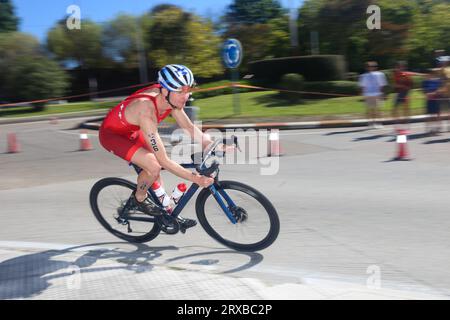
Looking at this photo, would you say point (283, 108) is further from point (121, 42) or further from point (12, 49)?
point (121, 42)

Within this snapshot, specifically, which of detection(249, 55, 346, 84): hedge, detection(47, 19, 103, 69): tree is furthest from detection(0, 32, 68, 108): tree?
detection(249, 55, 346, 84): hedge

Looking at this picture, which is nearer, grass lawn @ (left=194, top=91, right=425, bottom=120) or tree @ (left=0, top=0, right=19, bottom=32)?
grass lawn @ (left=194, top=91, right=425, bottom=120)

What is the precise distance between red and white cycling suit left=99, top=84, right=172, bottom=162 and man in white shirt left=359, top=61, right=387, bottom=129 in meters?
10.3

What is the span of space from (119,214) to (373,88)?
408 inches

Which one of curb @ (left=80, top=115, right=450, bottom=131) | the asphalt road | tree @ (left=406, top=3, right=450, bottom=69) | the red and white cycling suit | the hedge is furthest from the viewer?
tree @ (left=406, top=3, right=450, bottom=69)

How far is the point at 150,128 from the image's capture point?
476 centimetres

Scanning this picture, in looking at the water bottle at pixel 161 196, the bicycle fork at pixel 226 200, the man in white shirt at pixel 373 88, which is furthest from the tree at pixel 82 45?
the bicycle fork at pixel 226 200

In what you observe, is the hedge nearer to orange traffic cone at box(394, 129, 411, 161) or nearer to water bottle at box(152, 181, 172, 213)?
orange traffic cone at box(394, 129, 411, 161)

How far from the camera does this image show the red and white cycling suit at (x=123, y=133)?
5066 mm

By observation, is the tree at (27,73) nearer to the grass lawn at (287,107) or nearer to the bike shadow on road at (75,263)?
the grass lawn at (287,107)

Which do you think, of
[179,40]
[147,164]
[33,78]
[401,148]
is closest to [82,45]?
[33,78]

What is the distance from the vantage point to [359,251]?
4.98 metres

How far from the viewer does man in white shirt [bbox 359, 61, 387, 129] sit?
1422 cm

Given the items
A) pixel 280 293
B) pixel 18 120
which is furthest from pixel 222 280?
pixel 18 120
